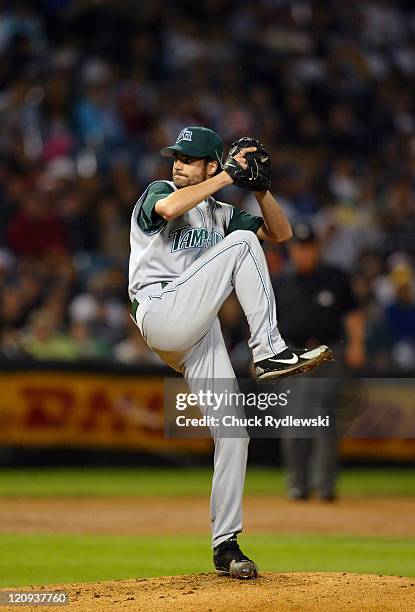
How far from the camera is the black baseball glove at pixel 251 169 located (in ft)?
18.1

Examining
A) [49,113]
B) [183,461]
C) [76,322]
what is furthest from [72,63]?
[183,461]

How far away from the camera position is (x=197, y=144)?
570 cm

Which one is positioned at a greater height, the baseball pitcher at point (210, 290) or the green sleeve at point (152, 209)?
the green sleeve at point (152, 209)

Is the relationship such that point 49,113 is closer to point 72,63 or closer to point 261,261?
point 72,63

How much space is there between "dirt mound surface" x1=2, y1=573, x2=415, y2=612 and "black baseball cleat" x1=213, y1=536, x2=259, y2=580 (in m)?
0.05

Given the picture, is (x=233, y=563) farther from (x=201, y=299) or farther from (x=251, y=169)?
(x=251, y=169)

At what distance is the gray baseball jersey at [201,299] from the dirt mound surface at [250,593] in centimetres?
35

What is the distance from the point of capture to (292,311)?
10.2 meters

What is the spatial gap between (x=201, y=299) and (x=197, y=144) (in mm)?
801

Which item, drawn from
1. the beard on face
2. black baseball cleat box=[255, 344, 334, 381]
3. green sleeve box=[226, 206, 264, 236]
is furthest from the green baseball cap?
black baseball cleat box=[255, 344, 334, 381]

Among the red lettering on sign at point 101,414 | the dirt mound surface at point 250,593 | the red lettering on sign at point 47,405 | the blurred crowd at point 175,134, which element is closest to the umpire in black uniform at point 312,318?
the blurred crowd at point 175,134

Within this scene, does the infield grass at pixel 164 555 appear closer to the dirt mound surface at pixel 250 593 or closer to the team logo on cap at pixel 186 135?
the dirt mound surface at pixel 250 593

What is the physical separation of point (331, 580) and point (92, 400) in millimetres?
6730

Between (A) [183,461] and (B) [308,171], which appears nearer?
(A) [183,461]
